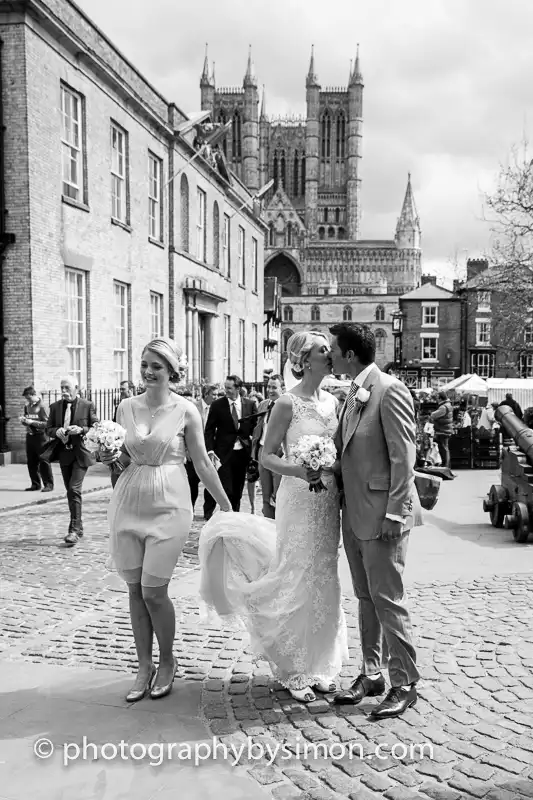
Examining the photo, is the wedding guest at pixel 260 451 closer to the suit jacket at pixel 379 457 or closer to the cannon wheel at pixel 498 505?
the cannon wheel at pixel 498 505

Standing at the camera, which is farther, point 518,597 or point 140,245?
point 140,245

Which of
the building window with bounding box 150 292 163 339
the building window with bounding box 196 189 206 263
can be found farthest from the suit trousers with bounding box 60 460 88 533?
the building window with bounding box 196 189 206 263

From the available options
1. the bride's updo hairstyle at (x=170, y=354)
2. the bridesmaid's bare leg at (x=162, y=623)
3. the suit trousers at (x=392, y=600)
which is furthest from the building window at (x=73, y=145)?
the suit trousers at (x=392, y=600)

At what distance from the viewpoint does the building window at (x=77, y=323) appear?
17.1m

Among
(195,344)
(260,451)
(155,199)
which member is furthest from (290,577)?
(195,344)

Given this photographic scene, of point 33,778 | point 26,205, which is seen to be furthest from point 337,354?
point 26,205

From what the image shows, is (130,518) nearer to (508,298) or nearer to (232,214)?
(508,298)

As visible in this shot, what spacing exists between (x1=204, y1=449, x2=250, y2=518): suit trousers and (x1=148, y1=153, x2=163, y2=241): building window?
14.1m

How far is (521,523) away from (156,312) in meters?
16.4

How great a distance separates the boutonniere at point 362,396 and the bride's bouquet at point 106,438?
53.0 inches

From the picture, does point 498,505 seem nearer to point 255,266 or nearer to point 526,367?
point 255,266

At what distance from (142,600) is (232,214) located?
1145 inches

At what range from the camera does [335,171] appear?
422 ft

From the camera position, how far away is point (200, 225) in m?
28.0
